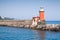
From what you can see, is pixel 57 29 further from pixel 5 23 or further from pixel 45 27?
pixel 5 23

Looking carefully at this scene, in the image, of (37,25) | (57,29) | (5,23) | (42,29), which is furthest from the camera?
(5,23)

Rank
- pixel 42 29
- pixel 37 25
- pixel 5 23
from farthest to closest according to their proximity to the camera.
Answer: pixel 5 23 < pixel 37 25 < pixel 42 29

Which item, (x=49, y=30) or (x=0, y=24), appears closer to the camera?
(x=49, y=30)

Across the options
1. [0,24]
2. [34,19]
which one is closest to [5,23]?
[0,24]

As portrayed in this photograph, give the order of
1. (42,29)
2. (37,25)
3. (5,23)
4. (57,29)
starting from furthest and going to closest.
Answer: (5,23)
(37,25)
(42,29)
(57,29)

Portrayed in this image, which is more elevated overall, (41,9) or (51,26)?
(41,9)

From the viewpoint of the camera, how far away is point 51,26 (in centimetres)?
5028

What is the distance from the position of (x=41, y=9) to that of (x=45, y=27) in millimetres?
5523

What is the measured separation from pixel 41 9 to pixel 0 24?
32884mm

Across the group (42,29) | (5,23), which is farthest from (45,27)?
(5,23)

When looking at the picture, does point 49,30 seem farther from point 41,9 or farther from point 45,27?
point 41,9

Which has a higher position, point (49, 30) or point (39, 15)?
point (39, 15)

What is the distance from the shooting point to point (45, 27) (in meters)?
51.7

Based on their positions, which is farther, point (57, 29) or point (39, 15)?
point (39, 15)
